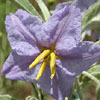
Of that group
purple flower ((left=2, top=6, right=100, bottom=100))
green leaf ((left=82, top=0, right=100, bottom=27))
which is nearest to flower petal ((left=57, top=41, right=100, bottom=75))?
purple flower ((left=2, top=6, right=100, bottom=100))

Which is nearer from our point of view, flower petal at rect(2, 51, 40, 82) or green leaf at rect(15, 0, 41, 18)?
flower petal at rect(2, 51, 40, 82)

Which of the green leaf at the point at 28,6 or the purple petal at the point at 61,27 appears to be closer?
the purple petal at the point at 61,27

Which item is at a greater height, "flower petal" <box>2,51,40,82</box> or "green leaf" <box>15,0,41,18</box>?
"green leaf" <box>15,0,41,18</box>

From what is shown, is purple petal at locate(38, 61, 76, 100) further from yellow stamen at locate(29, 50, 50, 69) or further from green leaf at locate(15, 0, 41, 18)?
green leaf at locate(15, 0, 41, 18)

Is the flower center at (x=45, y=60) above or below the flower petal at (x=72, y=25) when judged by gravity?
below

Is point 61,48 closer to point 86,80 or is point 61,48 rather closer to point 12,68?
point 12,68

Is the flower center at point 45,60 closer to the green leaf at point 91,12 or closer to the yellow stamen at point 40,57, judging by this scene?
the yellow stamen at point 40,57

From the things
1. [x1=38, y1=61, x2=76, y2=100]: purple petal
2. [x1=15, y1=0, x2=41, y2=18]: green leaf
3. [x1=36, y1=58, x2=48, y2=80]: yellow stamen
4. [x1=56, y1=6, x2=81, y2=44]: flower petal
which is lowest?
[x1=38, y1=61, x2=76, y2=100]: purple petal

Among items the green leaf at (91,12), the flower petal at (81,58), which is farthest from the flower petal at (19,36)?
the green leaf at (91,12)
